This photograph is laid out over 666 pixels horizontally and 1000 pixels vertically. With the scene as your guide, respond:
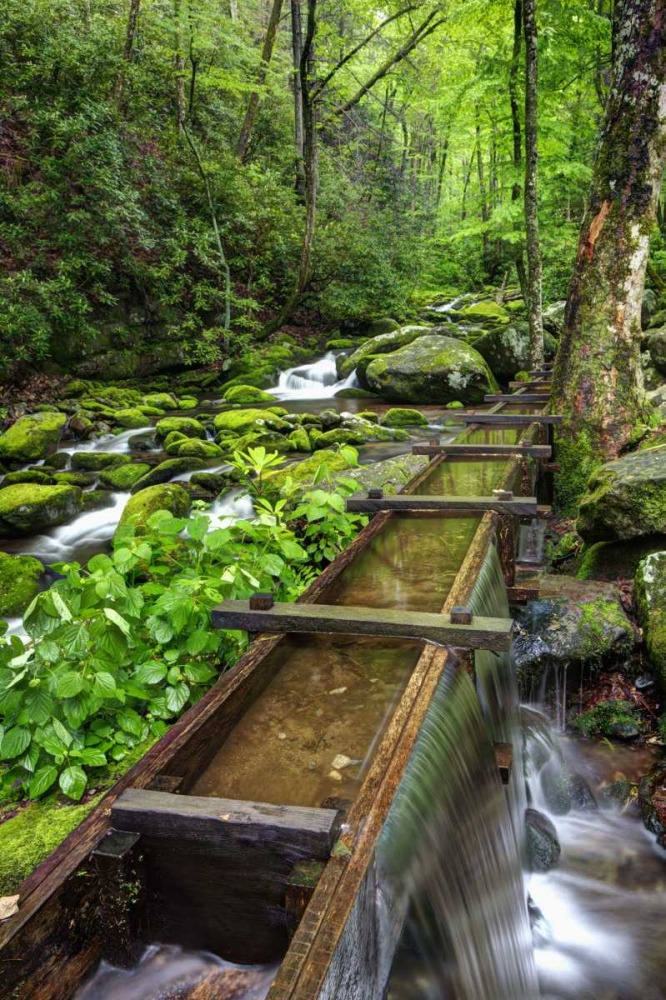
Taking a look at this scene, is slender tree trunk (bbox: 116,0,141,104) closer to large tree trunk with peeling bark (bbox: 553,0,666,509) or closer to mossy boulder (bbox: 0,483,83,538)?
mossy boulder (bbox: 0,483,83,538)

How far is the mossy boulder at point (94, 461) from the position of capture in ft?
35.8

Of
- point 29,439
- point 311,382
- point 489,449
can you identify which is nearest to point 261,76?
point 311,382

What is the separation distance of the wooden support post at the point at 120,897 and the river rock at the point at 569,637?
365 cm

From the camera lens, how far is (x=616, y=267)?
6887 mm

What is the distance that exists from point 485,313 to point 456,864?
865 inches

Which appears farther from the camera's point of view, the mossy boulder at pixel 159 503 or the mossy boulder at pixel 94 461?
the mossy boulder at pixel 94 461

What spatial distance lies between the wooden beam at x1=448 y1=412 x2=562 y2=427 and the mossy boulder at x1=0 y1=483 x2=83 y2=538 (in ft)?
18.4

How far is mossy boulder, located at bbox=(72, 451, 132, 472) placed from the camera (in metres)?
10.9

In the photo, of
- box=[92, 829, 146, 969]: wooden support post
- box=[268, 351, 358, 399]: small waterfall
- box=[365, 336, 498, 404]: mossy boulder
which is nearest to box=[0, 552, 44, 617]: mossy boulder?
box=[92, 829, 146, 969]: wooden support post

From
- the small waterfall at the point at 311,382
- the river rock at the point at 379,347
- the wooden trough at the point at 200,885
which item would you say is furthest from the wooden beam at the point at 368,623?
the river rock at the point at 379,347

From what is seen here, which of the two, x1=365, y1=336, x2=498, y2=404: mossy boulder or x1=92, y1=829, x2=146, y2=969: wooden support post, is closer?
x1=92, y1=829, x2=146, y2=969: wooden support post

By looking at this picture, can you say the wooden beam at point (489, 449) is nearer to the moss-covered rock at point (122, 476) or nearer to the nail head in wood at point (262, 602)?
the nail head in wood at point (262, 602)

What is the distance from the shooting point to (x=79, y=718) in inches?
116

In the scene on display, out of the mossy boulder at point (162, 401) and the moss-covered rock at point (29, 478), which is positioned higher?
the mossy boulder at point (162, 401)
